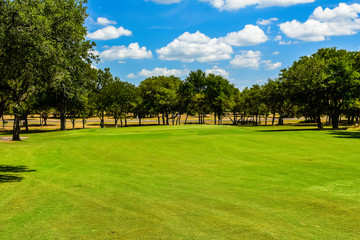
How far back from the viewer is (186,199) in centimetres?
1206

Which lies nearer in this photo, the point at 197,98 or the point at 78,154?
the point at 78,154

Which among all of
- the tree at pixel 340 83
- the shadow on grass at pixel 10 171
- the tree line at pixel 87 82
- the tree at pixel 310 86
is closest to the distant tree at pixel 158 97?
the tree line at pixel 87 82

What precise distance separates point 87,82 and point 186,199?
41422 mm

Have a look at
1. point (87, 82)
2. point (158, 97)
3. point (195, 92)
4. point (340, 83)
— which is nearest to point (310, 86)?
point (340, 83)

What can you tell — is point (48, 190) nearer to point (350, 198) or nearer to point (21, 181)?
point (21, 181)

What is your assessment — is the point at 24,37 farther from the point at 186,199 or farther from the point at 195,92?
the point at 195,92

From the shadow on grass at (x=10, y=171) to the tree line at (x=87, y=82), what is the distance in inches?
156

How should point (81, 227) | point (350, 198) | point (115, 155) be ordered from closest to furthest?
point (81, 227), point (350, 198), point (115, 155)

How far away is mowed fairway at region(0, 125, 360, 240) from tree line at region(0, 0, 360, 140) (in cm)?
644

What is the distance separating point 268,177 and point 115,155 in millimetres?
14656

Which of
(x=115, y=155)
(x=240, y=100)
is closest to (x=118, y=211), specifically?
(x=115, y=155)

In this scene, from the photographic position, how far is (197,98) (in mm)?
106000

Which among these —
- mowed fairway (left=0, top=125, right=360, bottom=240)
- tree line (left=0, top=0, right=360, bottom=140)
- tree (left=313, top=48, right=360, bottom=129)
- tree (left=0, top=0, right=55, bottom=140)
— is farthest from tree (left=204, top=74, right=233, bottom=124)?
tree (left=0, top=0, right=55, bottom=140)

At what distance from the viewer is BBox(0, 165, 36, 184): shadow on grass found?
16.1 m
